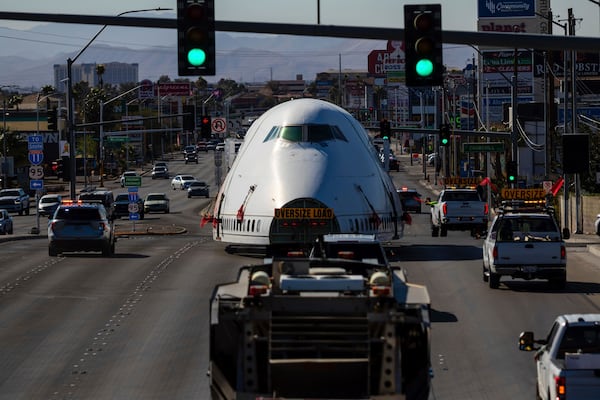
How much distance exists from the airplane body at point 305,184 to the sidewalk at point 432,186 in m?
8.36

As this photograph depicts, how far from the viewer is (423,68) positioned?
74.1 ft

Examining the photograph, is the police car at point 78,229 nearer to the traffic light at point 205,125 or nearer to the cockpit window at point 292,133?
the cockpit window at point 292,133

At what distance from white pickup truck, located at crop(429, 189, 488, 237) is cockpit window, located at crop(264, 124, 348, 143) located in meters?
16.6

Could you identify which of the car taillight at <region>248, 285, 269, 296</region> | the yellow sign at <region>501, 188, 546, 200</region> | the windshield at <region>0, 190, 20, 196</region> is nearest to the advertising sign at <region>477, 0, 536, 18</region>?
the windshield at <region>0, 190, 20, 196</region>

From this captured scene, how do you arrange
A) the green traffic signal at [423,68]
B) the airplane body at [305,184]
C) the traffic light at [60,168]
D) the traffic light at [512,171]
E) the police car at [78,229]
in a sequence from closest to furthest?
the green traffic signal at [423,68]
the airplane body at [305,184]
the police car at [78,229]
the traffic light at [60,168]
the traffic light at [512,171]

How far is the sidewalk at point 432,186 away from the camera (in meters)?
51.2

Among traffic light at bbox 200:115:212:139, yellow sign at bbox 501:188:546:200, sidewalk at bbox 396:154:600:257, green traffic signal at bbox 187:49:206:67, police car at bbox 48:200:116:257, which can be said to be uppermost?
green traffic signal at bbox 187:49:206:67

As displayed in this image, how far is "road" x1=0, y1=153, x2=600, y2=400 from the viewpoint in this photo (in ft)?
70.4

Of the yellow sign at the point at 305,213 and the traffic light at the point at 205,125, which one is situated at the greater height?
the traffic light at the point at 205,125

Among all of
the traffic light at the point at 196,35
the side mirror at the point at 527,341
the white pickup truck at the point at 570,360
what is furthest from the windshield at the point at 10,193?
the side mirror at the point at 527,341

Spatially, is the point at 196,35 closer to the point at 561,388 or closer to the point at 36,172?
the point at 561,388

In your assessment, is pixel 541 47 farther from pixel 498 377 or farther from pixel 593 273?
pixel 593 273

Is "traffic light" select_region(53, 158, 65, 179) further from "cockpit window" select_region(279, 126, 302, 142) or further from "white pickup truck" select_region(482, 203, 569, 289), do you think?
"white pickup truck" select_region(482, 203, 569, 289)

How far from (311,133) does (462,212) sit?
1771cm
